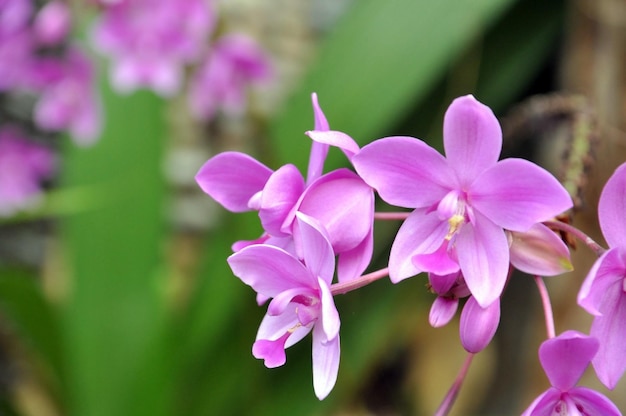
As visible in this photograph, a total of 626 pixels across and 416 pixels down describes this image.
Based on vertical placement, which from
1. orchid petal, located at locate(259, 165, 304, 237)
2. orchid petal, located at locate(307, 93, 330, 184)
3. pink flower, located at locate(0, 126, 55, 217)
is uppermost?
orchid petal, located at locate(307, 93, 330, 184)

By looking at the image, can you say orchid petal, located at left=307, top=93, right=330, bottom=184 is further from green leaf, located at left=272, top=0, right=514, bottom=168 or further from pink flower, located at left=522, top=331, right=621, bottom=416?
green leaf, located at left=272, top=0, right=514, bottom=168

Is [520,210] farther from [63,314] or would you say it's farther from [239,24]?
[239,24]

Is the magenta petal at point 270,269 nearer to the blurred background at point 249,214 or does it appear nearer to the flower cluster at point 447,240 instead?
the flower cluster at point 447,240

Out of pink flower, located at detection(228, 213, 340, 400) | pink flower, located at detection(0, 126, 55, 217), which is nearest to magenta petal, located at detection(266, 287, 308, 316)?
pink flower, located at detection(228, 213, 340, 400)

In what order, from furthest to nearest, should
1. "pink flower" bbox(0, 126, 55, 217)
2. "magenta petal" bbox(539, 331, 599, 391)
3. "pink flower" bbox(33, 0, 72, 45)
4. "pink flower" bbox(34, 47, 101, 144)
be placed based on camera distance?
"pink flower" bbox(0, 126, 55, 217), "pink flower" bbox(34, 47, 101, 144), "pink flower" bbox(33, 0, 72, 45), "magenta petal" bbox(539, 331, 599, 391)

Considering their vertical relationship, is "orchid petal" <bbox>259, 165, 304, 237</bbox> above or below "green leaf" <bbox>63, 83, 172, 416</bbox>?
above

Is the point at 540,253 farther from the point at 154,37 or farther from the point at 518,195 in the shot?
the point at 154,37
